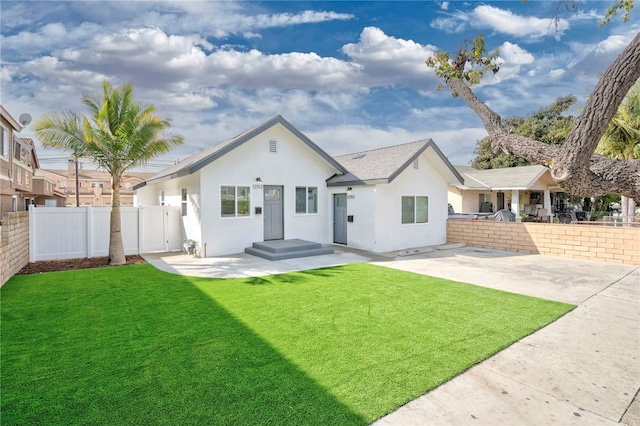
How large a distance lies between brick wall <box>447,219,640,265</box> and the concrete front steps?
6.93 metres

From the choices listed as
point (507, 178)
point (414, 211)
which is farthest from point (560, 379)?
point (507, 178)

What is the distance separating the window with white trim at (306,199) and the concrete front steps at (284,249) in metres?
1.66

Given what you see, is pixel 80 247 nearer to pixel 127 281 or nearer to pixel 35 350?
pixel 127 281

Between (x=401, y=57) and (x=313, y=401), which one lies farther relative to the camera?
(x=401, y=57)

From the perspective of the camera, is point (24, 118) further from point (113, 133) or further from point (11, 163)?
point (113, 133)

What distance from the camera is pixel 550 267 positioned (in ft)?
33.9

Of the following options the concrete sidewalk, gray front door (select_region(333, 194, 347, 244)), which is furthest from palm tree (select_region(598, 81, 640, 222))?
gray front door (select_region(333, 194, 347, 244))

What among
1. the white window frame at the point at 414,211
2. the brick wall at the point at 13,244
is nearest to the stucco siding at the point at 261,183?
the white window frame at the point at 414,211

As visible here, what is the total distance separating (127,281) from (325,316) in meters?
5.53

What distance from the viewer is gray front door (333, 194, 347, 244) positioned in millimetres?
14383

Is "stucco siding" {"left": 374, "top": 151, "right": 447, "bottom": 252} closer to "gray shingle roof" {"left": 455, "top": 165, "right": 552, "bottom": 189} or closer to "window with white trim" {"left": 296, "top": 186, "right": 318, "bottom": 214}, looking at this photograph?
"window with white trim" {"left": 296, "top": 186, "right": 318, "bottom": 214}

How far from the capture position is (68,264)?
34.3 ft

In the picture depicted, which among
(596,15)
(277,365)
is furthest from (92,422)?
(596,15)

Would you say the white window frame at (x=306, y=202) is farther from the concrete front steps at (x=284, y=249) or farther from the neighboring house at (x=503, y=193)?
the neighboring house at (x=503, y=193)
